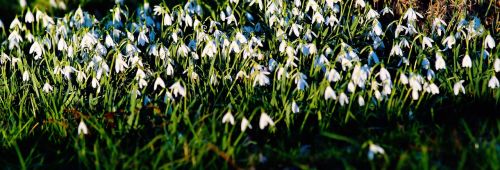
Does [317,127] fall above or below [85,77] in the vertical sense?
below

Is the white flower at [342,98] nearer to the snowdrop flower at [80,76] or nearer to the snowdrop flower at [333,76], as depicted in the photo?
the snowdrop flower at [333,76]

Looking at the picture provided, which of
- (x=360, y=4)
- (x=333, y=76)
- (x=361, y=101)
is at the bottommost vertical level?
(x=361, y=101)

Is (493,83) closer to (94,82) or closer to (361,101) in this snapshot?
(361,101)

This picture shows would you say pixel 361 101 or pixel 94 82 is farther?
pixel 94 82

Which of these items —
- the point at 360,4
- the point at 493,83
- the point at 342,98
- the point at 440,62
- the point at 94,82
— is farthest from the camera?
the point at 360,4

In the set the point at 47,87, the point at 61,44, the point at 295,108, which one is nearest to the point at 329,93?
the point at 295,108

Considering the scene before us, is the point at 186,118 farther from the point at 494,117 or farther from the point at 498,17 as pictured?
the point at 498,17

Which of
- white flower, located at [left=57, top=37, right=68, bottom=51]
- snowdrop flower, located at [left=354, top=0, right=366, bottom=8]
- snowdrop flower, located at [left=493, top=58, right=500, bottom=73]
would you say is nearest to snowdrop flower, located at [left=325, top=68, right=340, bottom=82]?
snowdrop flower, located at [left=493, top=58, right=500, bottom=73]

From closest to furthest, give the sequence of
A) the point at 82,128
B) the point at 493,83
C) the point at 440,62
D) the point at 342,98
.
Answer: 1. the point at 82,128
2. the point at 342,98
3. the point at 493,83
4. the point at 440,62

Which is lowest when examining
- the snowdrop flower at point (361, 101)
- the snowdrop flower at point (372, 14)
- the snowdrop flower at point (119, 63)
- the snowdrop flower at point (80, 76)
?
the snowdrop flower at point (361, 101)

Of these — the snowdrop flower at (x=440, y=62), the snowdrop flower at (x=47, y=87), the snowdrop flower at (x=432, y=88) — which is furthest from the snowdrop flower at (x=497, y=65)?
the snowdrop flower at (x=47, y=87)

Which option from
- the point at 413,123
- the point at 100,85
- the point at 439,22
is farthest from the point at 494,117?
the point at 100,85
